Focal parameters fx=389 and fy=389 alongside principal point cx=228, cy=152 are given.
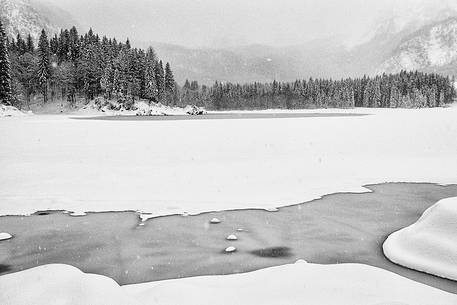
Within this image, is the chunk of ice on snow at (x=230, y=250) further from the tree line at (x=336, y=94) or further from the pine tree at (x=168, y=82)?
the tree line at (x=336, y=94)

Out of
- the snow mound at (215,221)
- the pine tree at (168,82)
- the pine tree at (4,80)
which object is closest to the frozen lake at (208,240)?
the snow mound at (215,221)

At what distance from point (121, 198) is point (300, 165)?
360 inches

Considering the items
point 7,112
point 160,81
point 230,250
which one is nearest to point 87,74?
point 160,81

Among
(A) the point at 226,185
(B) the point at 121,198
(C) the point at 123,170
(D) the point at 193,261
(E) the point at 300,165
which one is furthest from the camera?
(E) the point at 300,165

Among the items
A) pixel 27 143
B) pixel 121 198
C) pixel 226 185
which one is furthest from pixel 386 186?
pixel 27 143

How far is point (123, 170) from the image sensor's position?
1683 centimetres

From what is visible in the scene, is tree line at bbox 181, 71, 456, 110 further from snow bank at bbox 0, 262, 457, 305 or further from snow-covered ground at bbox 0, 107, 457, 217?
snow bank at bbox 0, 262, 457, 305

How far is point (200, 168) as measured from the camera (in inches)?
693

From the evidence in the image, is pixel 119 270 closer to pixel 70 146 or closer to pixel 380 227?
pixel 380 227

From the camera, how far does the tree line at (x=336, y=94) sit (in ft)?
472

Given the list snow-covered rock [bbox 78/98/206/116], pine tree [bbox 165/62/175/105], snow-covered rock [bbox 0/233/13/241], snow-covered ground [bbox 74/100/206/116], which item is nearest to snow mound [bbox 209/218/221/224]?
snow-covered rock [bbox 0/233/13/241]

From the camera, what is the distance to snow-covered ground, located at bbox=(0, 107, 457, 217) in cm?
1252

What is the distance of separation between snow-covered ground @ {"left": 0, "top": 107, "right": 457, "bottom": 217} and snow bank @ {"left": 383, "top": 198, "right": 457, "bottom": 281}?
4503 millimetres

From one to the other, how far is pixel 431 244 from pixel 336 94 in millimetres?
147434
